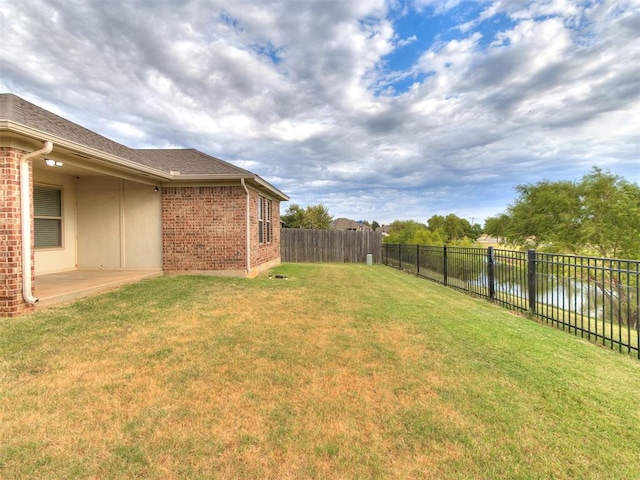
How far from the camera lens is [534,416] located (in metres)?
2.37

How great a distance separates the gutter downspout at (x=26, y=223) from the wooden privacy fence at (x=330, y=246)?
533 inches

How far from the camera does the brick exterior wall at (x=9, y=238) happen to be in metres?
4.59

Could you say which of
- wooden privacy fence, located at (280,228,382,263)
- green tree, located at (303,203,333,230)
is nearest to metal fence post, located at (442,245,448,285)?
wooden privacy fence, located at (280,228,382,263)

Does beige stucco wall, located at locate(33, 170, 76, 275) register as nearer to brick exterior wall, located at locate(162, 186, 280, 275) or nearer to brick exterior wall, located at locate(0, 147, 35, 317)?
brick exterior wall, located at locate(162, 186, 280, 275)

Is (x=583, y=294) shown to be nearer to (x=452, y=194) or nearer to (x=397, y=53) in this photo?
(x=397, y=53)

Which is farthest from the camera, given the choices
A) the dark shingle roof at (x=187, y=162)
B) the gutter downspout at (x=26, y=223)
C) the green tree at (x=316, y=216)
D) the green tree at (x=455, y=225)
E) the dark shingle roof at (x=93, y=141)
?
the green tree at (x=455, y=225)

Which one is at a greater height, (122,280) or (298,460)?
(122,280)

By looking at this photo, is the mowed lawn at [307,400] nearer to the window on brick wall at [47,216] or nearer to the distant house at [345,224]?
the window on brick wall at [47,216]

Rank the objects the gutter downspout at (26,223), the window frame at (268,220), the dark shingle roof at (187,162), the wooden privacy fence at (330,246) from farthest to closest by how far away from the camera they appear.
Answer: the wooden privacy fence at (330,246), the window frame at (268,220), the dark shingle roof at (187,162), the gutter downspout at (26,223)

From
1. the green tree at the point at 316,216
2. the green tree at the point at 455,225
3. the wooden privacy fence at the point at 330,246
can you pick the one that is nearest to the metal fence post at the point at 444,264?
the wooden privacy fence at the point at 330,246

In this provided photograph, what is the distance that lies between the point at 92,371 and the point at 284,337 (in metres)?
2.11

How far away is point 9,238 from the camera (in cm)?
462

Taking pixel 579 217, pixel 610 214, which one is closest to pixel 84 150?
pixel 610 214

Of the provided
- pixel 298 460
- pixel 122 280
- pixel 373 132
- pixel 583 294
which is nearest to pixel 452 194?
pixel 373 132
